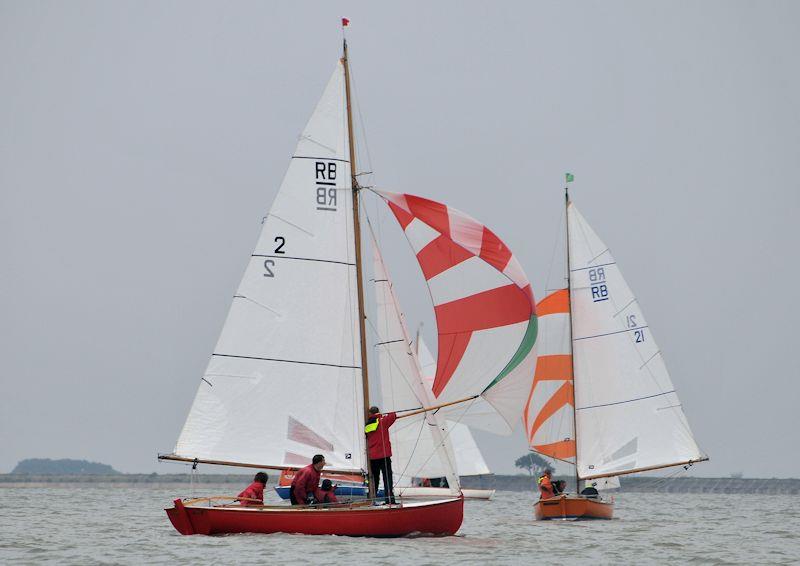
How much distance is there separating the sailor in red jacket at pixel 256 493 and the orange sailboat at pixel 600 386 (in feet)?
56.5

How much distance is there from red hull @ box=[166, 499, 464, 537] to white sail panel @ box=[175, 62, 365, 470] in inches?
55.7

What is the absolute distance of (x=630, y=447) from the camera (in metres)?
42.3

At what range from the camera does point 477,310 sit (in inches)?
1067

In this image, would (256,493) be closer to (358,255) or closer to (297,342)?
(297,342)

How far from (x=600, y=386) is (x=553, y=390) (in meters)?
1.62

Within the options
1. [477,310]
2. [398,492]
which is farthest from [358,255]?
[398,492]

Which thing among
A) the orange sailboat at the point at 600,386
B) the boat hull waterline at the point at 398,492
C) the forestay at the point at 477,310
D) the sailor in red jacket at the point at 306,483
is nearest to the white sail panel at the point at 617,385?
the orange sailboat at the point at 600,386

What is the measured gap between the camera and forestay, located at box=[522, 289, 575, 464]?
141 ft

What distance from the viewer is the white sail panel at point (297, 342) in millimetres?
26906

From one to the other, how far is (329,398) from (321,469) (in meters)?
1.52

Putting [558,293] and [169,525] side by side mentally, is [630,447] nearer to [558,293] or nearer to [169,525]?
[558,293]

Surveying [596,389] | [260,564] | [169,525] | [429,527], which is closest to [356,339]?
[429,527]

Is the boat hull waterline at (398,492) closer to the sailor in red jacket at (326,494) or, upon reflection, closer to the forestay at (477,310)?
the sailor in red jacket at (326,494)

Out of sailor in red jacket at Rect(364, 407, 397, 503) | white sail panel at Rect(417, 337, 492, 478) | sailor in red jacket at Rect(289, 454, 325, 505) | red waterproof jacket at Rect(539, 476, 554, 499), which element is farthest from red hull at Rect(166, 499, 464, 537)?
white sail panel at Rect(417, 337, 492, 478)
